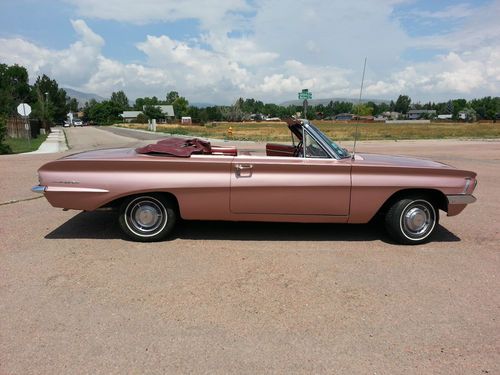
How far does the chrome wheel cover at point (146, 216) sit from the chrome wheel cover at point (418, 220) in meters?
2.80

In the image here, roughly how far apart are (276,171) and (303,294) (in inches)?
59.4

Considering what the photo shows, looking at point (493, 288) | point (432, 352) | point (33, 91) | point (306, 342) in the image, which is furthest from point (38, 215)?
point (33, 91)

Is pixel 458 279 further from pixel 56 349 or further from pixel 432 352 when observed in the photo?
pixel 56 349

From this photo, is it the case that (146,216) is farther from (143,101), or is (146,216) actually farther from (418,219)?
(143,101)

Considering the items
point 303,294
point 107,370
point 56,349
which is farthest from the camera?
point 303,294

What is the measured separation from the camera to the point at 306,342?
282cm

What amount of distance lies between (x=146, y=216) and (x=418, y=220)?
319 cm

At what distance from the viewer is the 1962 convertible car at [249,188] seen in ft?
14.8

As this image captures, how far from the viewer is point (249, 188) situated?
4.52 m

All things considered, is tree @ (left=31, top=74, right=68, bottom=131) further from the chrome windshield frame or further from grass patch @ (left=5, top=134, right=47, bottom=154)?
the chrome windshield frame

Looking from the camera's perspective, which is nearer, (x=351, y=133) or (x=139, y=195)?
(x=139, y=195)

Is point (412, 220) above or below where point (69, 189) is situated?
below

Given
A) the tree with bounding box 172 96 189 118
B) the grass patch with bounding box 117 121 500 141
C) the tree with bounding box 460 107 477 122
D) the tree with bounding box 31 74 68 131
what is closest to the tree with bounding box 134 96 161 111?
the tree with bounding box 172 96 189 118

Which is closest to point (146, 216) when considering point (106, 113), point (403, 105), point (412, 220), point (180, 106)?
point (412, 220)
